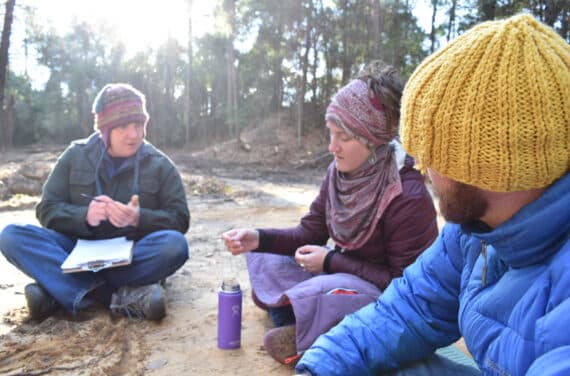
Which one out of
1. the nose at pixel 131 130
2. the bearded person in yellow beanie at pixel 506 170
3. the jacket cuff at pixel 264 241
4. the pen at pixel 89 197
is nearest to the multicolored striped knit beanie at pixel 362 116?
the jacket cuff at pixel 264 241

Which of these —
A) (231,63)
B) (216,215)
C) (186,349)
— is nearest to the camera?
(186,349)

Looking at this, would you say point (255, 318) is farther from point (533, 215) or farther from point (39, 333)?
point (533, 215)

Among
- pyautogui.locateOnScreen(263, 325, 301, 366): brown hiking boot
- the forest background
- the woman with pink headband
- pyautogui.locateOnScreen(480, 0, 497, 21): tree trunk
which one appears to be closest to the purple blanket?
the woman with pink headband

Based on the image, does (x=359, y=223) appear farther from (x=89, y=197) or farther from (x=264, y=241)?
(x=89, y=197)

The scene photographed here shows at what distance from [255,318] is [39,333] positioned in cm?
113

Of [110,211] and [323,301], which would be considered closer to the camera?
[323,301]

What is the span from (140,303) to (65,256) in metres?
0.52

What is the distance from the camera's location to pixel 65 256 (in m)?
2.93

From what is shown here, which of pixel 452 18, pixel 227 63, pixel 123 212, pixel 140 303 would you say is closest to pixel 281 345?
pixel 140 303

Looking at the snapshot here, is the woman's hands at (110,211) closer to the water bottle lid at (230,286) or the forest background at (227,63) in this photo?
the water bottle lid at (230,286)

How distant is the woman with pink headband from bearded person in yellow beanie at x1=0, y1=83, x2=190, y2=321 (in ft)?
2.32

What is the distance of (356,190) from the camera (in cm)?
246

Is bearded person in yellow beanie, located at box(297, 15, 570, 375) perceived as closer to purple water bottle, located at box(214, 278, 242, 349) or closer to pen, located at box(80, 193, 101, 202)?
purple water bottle, located at box(214, 278, 242, 349)

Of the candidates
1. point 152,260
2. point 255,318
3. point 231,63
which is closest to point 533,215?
point 255,318
